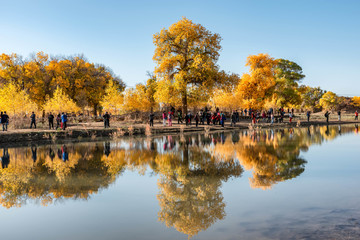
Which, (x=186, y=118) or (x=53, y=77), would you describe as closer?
(x=186, y=118)

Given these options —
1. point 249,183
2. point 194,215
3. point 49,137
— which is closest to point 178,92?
point 49,137

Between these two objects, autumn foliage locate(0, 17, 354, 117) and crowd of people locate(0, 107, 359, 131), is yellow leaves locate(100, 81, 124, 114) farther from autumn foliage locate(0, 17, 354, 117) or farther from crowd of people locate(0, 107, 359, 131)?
crowd of people locate(0, 107, 359, 131)

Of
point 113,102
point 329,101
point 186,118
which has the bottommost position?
point 186,118

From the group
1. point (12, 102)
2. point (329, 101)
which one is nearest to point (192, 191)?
point (12, 102)

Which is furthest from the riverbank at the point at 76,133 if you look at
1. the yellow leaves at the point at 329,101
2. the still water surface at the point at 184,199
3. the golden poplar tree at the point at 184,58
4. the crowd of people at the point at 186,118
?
the yellow leaves at the point at 329,101

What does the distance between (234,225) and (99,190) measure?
15.9ft

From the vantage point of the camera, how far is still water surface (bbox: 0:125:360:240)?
634 cm

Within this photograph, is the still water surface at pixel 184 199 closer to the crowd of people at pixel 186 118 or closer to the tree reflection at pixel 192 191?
the tree reflection at pixel 192 191

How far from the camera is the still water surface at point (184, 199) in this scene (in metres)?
6.34

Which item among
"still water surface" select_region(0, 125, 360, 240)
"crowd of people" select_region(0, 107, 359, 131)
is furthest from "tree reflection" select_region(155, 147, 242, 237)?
"crowd of people" select_region(0, 107, 359, 131)

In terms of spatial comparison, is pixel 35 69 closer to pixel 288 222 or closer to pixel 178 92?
pixel 178 92

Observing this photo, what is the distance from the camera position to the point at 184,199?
8484 mm

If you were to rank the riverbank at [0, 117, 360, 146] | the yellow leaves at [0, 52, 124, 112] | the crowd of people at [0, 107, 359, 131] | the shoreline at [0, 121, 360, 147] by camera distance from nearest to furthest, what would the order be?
the shoreline at [0, 121, 360, 147] → the riverbank at [0, 117, 360, 146] → the crowd of people at [0, 107, 359, 131] → the yellow leaves at [0, 52, 124, 112]

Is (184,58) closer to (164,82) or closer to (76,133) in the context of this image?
(164,82)
